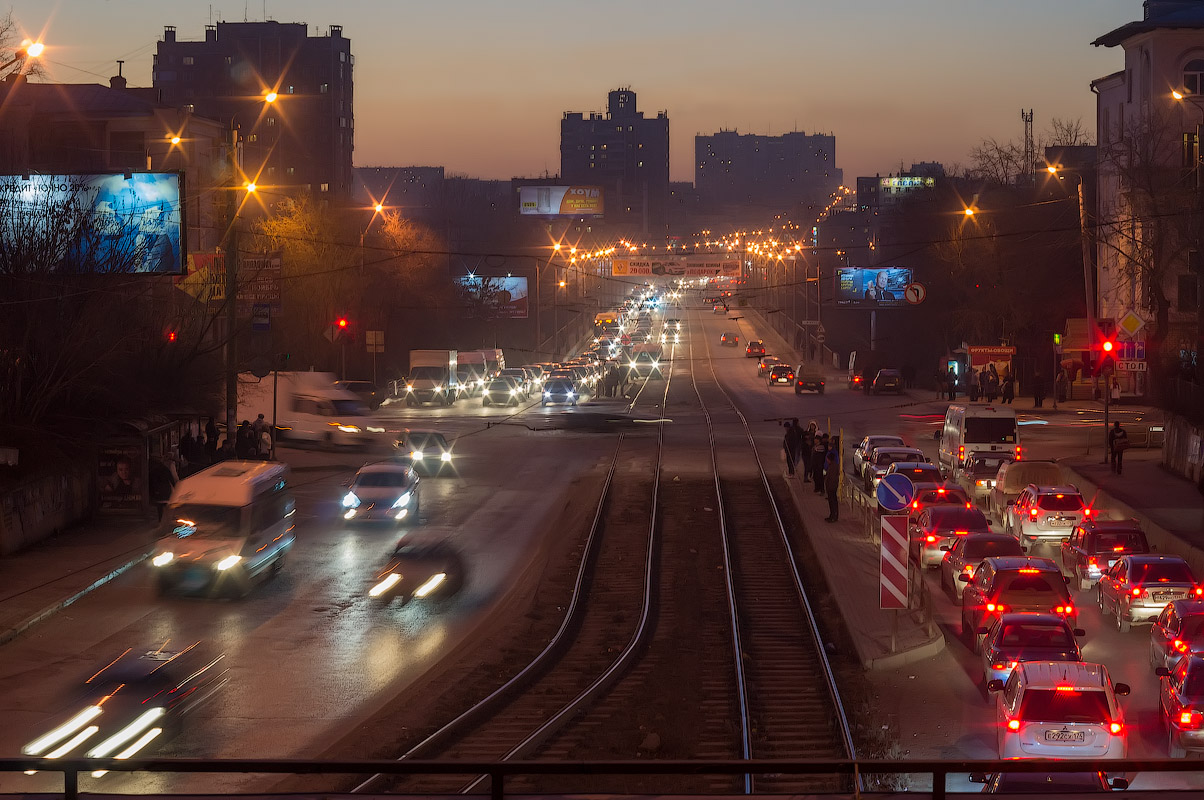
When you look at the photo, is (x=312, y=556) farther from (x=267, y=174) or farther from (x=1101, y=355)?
(x=267, y=174)

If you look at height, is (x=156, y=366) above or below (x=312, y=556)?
above

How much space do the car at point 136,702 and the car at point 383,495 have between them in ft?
33.0

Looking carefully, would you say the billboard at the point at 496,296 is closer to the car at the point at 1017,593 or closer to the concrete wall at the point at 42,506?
the concrete wall at the point at 42,506

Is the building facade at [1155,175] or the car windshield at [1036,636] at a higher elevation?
the building facade at [1155,175]

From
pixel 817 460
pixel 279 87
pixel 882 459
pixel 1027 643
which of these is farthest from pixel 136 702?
pixel 279 87

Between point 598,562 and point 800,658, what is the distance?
7.83 m

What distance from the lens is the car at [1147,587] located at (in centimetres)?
1928

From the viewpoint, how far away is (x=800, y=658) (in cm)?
1947

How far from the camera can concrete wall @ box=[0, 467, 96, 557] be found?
24469 mm

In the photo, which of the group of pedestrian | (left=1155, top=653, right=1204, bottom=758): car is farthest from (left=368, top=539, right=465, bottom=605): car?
(left=1155, top=653, right=1204, bottom=758): car

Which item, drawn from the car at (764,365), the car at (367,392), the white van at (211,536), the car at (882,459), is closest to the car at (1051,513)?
the car at (882,459)

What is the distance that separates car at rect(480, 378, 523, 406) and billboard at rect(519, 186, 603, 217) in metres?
79.5

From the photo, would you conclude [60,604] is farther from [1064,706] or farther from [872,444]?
[872,444]

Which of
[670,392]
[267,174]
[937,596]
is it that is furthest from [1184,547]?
[267,174]
